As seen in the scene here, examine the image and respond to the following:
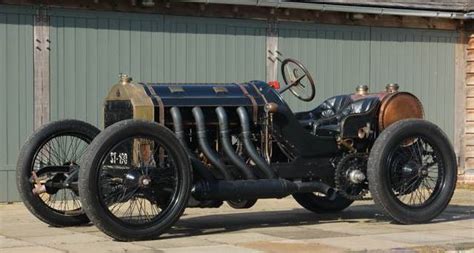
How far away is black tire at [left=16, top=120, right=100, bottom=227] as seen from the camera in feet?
29.2

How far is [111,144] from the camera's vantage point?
7.78 m

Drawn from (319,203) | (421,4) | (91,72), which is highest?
(421,4)

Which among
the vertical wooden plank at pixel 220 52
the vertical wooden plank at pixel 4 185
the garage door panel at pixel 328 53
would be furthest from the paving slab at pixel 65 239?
the garage door panel at pixel 328 53

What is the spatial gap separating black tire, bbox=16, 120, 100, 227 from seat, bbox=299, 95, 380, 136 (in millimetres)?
2569

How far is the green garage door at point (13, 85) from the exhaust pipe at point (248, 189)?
14.3 ft

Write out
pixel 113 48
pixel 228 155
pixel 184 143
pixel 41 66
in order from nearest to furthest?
1. pixel 184 143
2. pixel 228 155
3. pixel 41 66
4. pixel 113 48

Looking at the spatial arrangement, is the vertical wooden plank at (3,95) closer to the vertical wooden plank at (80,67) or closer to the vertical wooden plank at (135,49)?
the vertical wooden plank at (80,67)

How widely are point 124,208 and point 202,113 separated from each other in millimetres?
2572

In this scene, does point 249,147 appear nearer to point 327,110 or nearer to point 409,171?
point 327,110

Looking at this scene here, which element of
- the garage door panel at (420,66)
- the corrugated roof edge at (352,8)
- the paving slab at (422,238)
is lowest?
the paving slab at (422,238)

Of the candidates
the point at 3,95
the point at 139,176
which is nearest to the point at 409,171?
the point at 139,176

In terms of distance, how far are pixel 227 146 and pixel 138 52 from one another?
440cm

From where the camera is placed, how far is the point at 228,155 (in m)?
8.64

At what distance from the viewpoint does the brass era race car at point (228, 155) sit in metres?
8.00
